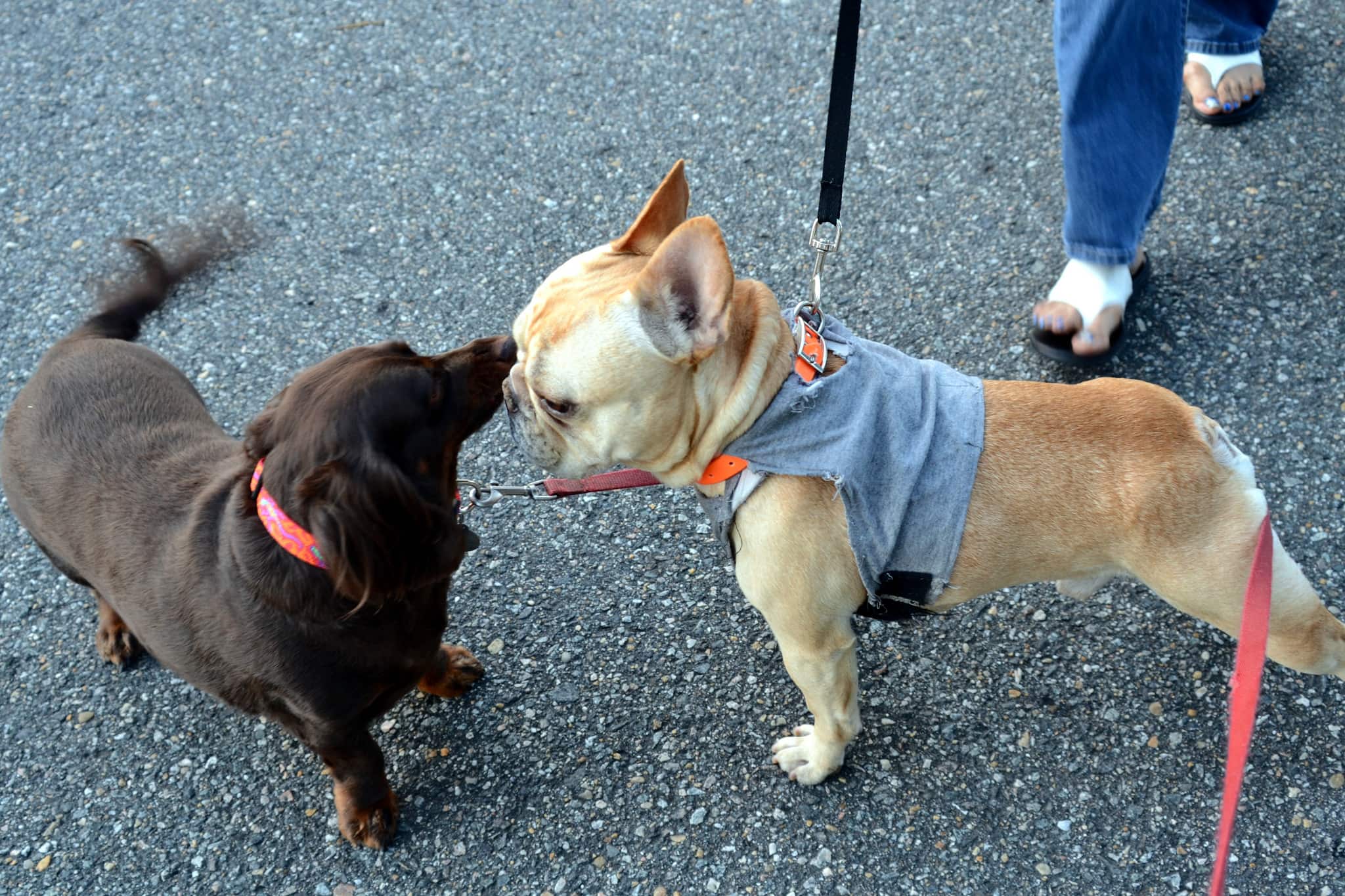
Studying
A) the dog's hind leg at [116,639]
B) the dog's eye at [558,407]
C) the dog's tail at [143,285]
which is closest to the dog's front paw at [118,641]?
the dog's hind leg at [116,639]

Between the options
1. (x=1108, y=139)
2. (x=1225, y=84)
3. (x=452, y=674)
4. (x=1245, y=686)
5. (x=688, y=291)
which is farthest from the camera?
(x=1225, y=84)

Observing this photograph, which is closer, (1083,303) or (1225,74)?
(1083,303)

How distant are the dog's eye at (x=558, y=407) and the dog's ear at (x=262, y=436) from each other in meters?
0.68

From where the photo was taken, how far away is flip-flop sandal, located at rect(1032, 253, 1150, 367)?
3645mm

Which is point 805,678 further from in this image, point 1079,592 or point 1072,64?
point 1072,64

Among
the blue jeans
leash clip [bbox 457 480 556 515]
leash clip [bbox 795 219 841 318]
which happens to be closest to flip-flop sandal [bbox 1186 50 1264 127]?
the blue jeans

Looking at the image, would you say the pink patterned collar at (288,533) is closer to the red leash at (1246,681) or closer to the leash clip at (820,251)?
the leash clip at (820,251)

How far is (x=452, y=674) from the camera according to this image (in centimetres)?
309

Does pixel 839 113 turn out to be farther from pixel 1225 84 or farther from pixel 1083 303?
pixel 1225 84

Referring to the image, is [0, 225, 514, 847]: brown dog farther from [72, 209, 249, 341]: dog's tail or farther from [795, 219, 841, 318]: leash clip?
[795, 219, 841, 318]: leash clip

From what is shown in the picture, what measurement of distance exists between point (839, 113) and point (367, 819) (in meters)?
2.37

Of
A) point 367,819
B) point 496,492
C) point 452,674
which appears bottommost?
point 367,819

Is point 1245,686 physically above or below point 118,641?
above

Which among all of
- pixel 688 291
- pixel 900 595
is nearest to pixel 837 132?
pixel 688 291
